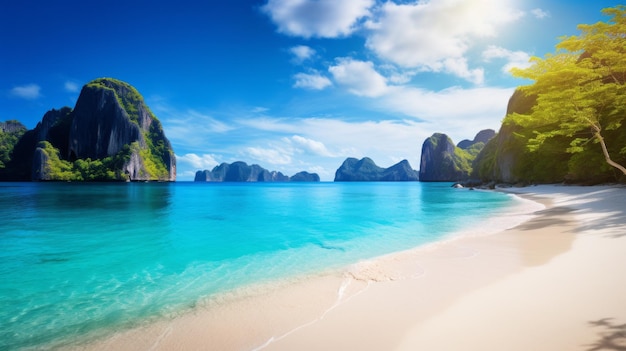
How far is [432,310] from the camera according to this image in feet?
14.5

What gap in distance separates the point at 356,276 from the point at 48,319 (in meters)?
6.61

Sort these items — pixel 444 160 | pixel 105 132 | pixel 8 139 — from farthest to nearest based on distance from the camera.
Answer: pixel 444 160
pixel 8 139
pixel 105 132

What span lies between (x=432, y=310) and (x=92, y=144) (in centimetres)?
18308

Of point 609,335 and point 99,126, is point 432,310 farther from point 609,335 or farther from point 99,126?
point 99,126

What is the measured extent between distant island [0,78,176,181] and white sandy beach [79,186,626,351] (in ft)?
508

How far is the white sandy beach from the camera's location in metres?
3.47

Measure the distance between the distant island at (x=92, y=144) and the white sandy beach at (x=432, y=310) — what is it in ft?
508

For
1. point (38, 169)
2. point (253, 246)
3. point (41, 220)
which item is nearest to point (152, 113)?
point (38, 169)

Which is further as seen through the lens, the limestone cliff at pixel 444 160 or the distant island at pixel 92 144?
the limestone cliff at pixel 444 160

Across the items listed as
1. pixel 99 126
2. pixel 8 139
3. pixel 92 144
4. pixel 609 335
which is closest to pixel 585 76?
pixel 609 335

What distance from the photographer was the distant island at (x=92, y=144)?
130 metres

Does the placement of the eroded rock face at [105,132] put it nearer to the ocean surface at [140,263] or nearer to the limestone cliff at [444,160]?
the ocean surface at [140,263]

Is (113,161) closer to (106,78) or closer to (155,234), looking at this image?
(106,78)

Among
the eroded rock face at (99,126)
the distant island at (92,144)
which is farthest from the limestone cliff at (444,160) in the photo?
the eroded rock face at (99,126)
